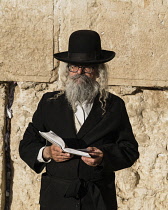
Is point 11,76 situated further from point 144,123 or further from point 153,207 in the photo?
point 153,207

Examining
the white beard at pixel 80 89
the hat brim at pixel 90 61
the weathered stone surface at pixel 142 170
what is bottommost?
the weathered stone surface at pixel 142 170

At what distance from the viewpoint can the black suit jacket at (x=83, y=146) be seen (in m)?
3.15

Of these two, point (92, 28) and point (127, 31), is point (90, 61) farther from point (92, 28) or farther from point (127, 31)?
point (127, 31)

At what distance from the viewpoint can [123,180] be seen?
4.73 metres

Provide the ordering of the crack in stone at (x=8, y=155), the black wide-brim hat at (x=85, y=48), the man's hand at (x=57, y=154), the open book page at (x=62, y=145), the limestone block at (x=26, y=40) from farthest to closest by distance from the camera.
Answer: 1. the crack in stone at (x=8, y=155)
2. the limestone block at (x=26, y=40)
3. the black wide-brim hat at (x=85, y=48)
4. the man's hand at (x=57, y=154)
5. the open book page at (x=62, y=145)

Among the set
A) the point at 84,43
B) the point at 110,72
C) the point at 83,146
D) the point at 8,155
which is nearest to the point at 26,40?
the point at 110,72

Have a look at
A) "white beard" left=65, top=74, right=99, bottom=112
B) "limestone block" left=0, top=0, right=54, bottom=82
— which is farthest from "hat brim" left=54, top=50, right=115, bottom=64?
Answer: "limestone block" left=0, top=0, right=54, bottom=82

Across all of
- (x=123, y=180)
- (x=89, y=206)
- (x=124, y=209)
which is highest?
(x=89, y=206)

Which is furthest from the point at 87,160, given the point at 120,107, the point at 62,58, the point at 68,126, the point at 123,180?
the point at 123,180

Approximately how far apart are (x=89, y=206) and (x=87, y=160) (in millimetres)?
411

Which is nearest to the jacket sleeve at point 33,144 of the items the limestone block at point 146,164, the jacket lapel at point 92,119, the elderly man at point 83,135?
Answer: the elderly man at point 83,135

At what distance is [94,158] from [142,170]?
6.25 feet

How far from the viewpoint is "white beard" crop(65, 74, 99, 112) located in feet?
10.5

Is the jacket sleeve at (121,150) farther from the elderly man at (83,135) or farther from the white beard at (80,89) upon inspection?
the white beard at (80,89)
